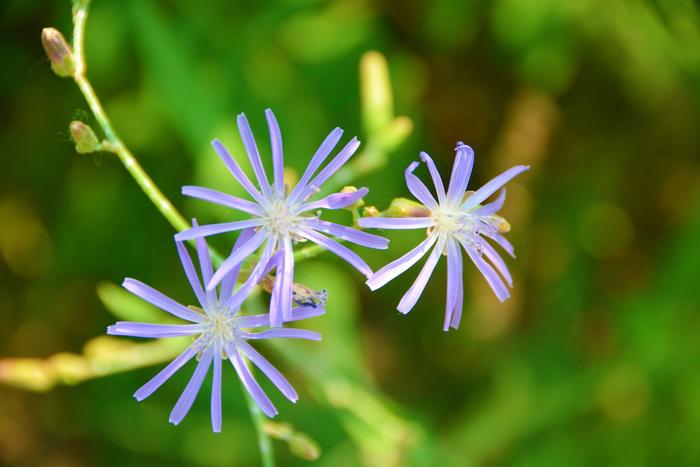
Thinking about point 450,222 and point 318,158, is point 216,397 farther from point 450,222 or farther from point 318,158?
point 450,222

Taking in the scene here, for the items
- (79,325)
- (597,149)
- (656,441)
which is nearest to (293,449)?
(79,325)

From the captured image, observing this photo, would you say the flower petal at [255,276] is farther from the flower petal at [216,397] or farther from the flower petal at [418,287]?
the flower petal at [418,287]

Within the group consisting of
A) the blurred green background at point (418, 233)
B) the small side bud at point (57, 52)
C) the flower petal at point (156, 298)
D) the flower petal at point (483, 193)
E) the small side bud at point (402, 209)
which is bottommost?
the flower petal at point (156, 298)

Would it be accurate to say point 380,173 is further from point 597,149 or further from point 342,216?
point 597,149

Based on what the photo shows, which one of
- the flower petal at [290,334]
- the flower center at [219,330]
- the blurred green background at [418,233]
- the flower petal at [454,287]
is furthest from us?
the blurred green background at [418,233]

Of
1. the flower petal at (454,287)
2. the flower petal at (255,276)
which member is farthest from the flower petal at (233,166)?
the flower petal at (454,287)

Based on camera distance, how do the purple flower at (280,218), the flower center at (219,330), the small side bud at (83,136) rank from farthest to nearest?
the flower center at (219,330), the small side bud at (83,136), the purple flower at (280,218)

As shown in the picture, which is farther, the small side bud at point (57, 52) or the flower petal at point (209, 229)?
the small side bud at point (57, 52)

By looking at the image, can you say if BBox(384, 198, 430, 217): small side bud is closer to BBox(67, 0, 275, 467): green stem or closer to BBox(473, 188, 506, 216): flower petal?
BBox(473, 188, 506, 216): flower petal
